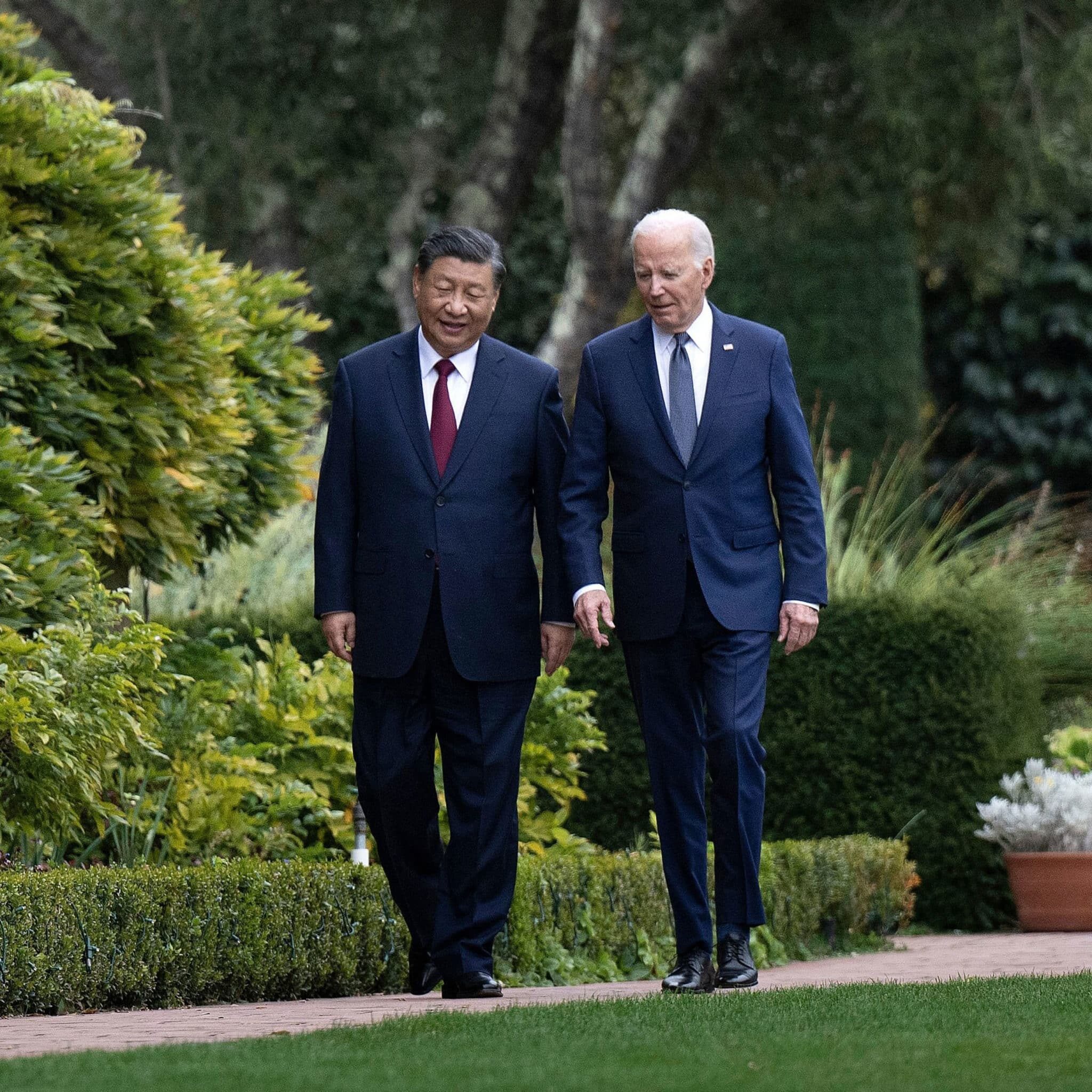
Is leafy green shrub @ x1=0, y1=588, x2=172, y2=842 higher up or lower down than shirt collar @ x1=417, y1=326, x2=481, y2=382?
lower down

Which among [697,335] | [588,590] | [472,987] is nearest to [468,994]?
[472,987]

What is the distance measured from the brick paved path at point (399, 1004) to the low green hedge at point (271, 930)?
0.11m

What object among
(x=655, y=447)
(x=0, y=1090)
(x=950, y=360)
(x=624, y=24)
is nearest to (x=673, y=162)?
(x=624, y=24)

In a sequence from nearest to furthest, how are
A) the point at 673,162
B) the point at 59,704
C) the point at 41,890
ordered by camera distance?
the point at 41,890 → the point at 59,704 → the point at 673,162

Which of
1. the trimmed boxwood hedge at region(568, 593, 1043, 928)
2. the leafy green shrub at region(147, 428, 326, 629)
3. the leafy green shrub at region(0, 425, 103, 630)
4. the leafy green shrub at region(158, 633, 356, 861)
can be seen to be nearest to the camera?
the leafy green shrub at region(0, 425, 103, 630)

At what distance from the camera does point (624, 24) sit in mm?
14055

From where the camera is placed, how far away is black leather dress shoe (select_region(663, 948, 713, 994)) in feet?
15.3

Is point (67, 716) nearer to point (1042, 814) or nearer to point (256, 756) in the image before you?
point (256, 756)

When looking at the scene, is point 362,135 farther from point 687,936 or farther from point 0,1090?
point 0,1090

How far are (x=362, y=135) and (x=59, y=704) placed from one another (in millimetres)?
11275

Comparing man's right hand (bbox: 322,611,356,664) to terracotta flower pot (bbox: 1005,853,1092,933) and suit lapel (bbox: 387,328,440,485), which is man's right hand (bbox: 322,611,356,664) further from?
terracotta flower pot (bbox: 1005,853,1092,933)

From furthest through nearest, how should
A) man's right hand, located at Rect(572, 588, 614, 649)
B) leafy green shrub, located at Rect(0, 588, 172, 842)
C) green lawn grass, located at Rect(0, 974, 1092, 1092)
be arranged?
leafy green shrub, located at Rect(0, 588, 172, 842) → man's right hand, located at Rect(572, 588, 614, 649) → green lawn grass, located at Rect(0, 974, 1092, 1092)

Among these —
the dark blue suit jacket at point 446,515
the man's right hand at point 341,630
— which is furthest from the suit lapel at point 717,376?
the man's right hand at point 341,630

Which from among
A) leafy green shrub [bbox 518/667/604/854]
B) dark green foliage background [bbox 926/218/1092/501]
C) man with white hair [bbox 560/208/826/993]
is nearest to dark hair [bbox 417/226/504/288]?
man with white hair [bbox 560/208/826/993]
